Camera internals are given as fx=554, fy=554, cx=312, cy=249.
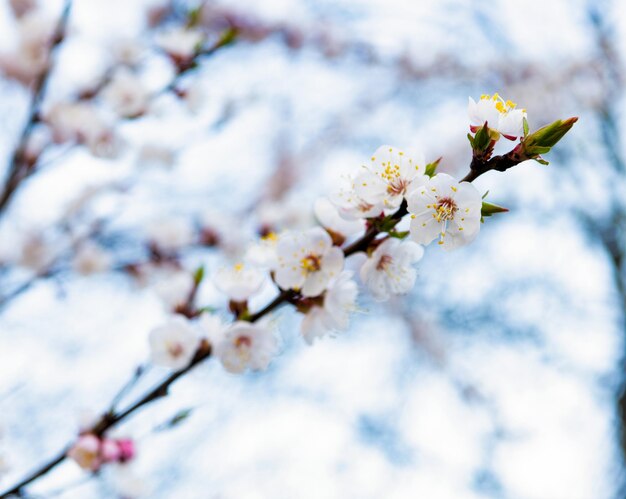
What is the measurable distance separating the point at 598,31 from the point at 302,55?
2.26 meters

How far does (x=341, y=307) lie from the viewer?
799 millimetres

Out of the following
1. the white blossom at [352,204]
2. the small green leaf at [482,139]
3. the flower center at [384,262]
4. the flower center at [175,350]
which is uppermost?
the small green leaf at [482,139]

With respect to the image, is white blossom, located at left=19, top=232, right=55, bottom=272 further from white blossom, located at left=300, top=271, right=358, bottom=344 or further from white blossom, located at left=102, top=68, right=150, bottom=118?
white blossom, located at left=300, top=271, right=358, bottom=344

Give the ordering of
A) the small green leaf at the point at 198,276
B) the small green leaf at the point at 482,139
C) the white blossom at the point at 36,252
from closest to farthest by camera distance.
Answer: the small green leaf at the point at 482,139, the small green leaf at the point at 198,276, the white blossom at the point at 36,252

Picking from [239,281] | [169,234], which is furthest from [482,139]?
[169,234]

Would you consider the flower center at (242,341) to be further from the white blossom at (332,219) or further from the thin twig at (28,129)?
the thin twig at (28,129)

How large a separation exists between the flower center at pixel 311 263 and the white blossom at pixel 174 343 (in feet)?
0.72

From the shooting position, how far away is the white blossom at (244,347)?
0.83 meters

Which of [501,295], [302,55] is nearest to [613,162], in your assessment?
[501,295]

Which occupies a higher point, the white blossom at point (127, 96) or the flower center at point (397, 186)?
the flower center at point (397, 186)

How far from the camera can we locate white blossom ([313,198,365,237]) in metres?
0.81

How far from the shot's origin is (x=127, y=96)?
165cm

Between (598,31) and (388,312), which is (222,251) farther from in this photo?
(598,31)

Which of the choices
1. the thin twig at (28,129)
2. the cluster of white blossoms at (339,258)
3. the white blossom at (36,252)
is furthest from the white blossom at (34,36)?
the cluster of white blossoms at (339,258)
